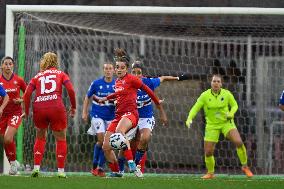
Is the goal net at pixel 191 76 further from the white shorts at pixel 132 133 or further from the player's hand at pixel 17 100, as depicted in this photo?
the player's hand at pixel 17 100

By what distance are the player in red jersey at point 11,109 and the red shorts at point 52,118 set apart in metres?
1.36

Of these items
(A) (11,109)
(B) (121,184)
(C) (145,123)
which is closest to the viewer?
(B) (121,184)

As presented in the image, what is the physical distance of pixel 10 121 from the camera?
16.2 meters

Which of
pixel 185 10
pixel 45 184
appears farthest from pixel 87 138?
pixel 45 184

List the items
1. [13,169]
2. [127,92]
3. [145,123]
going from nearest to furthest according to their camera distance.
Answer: [127,92] < [13,169] < [145,123]

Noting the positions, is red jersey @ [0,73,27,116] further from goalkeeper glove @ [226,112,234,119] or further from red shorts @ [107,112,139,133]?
goalkeeper glove @ [226,112,234,119]

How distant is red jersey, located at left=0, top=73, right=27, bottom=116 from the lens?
16.2 meters

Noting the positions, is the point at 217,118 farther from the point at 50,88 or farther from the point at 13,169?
the point at 50,88

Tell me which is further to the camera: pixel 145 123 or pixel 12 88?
pixel 145 123

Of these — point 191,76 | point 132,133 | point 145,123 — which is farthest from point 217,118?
point 191,76

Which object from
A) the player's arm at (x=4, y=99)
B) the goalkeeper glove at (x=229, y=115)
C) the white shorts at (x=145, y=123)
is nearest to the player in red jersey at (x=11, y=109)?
the player's arm at (x=4, y=99)

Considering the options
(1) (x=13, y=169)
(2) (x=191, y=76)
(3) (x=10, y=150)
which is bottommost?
(1) (x=13, y=169)

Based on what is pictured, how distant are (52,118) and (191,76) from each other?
5419 millimetres

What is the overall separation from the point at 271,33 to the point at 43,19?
392 centimetres
